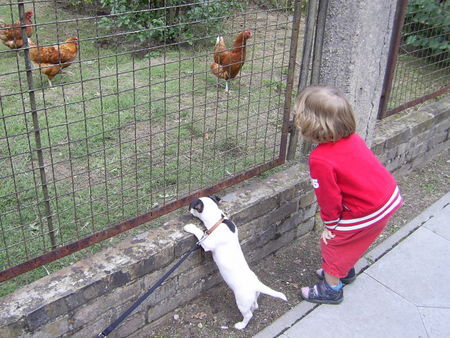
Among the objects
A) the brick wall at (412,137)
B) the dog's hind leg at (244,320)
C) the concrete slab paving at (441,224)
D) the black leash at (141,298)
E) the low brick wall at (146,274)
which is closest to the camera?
the low brick wall at (146,274)

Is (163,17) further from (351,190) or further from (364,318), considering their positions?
(364,318)

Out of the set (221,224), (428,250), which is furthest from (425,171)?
(221,224)

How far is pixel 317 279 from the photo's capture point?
11.3ft

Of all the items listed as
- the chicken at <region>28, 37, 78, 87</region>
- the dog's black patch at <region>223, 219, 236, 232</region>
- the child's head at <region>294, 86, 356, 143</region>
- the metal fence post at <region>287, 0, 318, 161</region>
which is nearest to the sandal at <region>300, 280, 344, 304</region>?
the dog's black patch at <region>223, 219, 236, 232</region>

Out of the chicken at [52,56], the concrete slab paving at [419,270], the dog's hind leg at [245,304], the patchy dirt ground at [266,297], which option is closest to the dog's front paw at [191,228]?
the dog's hind leg at [245,304]

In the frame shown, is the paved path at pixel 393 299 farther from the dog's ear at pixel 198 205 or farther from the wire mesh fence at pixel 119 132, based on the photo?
the wire mesh fence at pixel 119 132

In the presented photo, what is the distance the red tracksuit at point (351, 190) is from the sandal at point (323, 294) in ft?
1.23

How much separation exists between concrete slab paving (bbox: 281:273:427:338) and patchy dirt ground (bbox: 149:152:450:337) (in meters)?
0.22

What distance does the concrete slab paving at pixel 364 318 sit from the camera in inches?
115

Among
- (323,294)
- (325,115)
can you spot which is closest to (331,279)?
(323,294)

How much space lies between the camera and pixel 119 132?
2.66 m

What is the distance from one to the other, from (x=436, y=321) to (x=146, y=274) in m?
1.88

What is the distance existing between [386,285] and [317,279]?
48 cm

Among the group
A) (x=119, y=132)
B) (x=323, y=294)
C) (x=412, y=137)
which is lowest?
(x=323, y=294)
